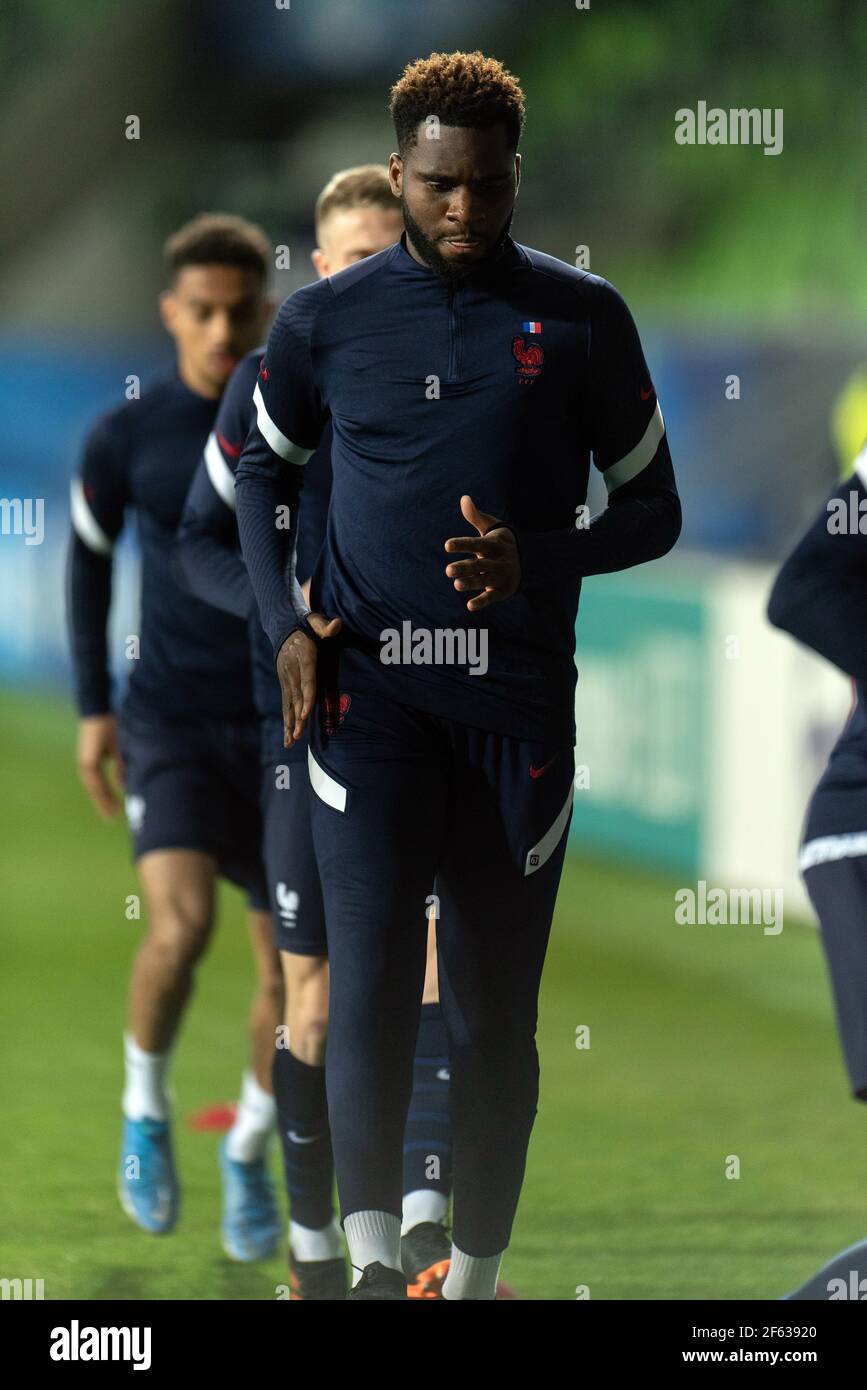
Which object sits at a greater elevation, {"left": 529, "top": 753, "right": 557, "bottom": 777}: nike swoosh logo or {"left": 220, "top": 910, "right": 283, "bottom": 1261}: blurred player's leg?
{"left": 529, "top": 753, "right": 557, "bottom": 777}: nike swoosh logo

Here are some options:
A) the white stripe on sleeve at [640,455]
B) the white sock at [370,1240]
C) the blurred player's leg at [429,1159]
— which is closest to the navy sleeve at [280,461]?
the white stripe on sleeve at [640,455]

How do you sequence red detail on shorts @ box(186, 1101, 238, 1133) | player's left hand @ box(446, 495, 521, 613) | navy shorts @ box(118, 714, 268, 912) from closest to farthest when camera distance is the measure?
1. player's left hand @ box(446, 495, 521, 613)
2. navy shorts @ box(118, 714, 268, 912)
3. red detail on shorts @ box(186, 1101, 238, 1133)

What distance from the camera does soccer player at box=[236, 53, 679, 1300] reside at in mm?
3117

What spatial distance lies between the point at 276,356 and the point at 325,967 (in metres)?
1.19

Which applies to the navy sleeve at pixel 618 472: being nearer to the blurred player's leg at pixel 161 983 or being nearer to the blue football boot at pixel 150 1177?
the blurred player's leg at pixel 161 983

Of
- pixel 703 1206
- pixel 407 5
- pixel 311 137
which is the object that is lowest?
pixel 703 1206

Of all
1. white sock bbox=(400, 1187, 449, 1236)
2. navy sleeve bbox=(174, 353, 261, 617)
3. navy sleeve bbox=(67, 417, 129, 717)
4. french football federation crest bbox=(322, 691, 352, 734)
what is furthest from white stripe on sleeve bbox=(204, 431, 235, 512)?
white sock bbox=(400, 1187, 449, 1236)

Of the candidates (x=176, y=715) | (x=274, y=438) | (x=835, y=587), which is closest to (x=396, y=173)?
(x=274, y=438)

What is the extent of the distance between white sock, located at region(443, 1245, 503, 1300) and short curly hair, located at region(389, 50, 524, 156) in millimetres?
1740

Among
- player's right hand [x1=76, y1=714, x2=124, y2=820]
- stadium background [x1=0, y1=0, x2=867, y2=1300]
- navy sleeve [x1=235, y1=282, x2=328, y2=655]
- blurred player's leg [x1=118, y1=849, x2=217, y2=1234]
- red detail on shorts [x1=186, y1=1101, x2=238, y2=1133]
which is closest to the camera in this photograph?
navy sleeve [x1=235, y1=282, x2=328, y2=655]

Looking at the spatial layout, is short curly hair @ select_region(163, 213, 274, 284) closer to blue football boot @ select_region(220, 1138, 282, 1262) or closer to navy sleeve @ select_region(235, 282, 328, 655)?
navy sleeve @ select_region(235, 282, 328, 655)
